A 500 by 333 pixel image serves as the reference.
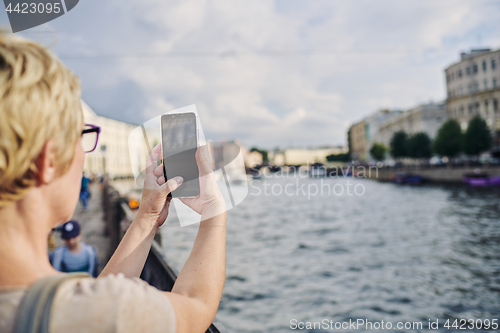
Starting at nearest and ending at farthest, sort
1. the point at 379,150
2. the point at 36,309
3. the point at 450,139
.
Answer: the point at 36,309 → the point at 450,139 → the point at 379,150

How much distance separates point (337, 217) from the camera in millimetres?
25500

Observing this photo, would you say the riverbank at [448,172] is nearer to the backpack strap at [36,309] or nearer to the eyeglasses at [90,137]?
the eyeglasses at [90,137]

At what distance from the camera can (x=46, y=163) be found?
2.37 feet

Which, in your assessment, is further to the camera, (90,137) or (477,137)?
(477,137)

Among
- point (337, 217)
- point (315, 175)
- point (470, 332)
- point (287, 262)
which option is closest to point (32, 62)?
point (470, 332)

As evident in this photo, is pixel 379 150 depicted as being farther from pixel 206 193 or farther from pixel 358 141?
pixel 206 193

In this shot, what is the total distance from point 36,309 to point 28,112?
0.34m

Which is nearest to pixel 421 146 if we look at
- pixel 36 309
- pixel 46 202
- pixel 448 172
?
pixel 448 172

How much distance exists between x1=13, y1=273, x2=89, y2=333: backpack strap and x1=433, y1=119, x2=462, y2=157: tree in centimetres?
5203

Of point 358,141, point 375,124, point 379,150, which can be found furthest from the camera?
point 358,141

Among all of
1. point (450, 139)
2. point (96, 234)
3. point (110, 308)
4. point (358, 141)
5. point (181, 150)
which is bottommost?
point (96, 234)

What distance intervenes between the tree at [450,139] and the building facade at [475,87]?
7.17 meters

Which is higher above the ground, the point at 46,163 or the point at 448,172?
the point at 46,163

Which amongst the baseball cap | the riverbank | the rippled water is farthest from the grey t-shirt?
the riverbank
